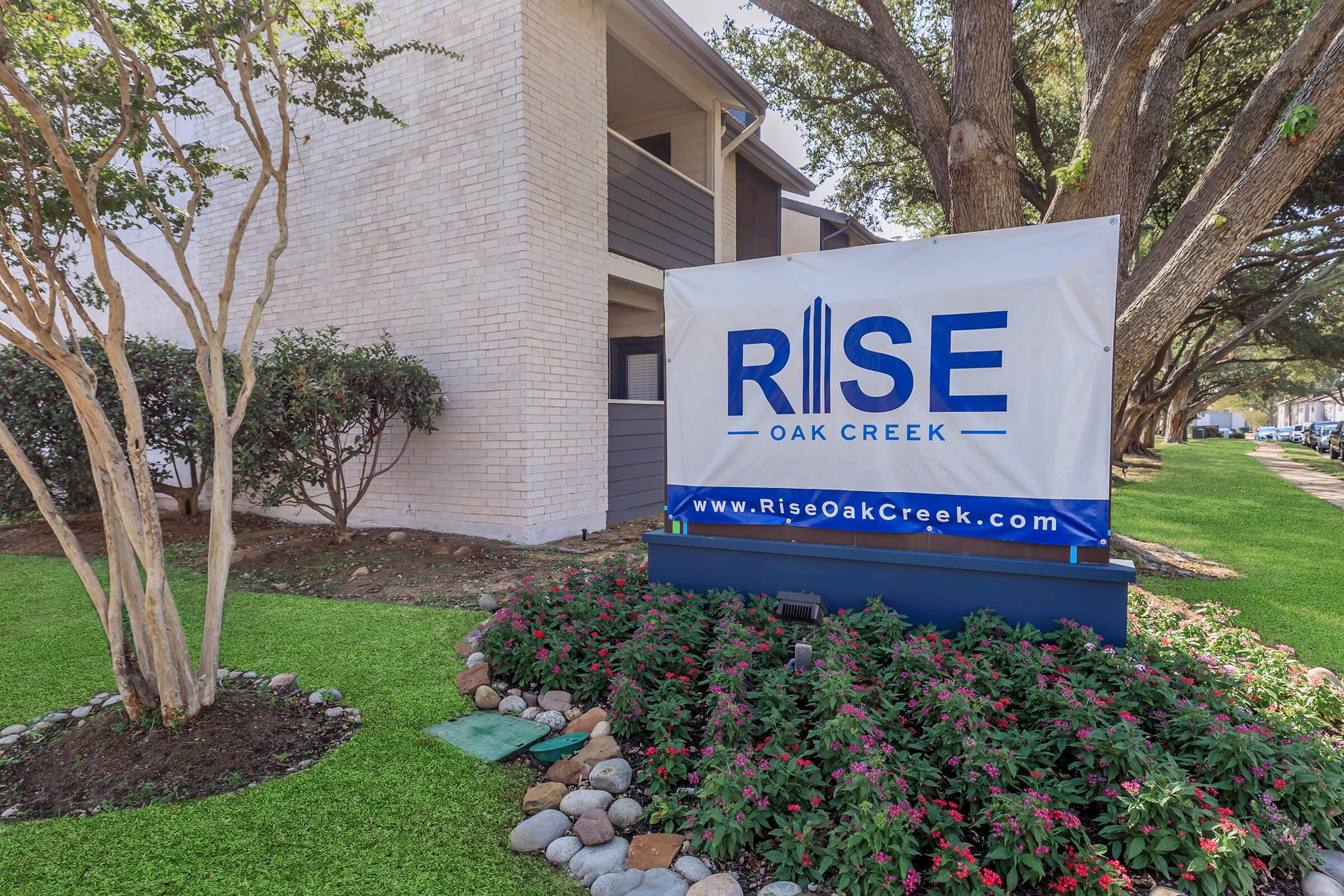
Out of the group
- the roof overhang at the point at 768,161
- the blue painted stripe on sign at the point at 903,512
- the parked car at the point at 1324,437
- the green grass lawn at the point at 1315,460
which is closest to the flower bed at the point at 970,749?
→ the blue painted stripe on sign at the point at 903,512

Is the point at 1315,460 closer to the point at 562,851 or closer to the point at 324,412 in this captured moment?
the point at 324,412

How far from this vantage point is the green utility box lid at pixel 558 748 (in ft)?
9.51

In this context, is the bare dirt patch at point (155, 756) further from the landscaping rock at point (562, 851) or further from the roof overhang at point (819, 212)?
the roof overhang at point (819, 212)

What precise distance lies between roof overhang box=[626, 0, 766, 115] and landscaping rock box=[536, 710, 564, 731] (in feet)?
25.4

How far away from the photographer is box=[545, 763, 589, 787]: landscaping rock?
273 centimetres

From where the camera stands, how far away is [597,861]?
225 centimetres

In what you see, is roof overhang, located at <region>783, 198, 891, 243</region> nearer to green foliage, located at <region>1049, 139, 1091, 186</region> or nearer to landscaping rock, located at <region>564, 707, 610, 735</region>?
green foliage, located at <region>1049, 139, 1091, 186</region>

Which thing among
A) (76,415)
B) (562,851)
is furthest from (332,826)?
(76,415)

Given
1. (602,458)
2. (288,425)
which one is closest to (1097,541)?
(602,458)

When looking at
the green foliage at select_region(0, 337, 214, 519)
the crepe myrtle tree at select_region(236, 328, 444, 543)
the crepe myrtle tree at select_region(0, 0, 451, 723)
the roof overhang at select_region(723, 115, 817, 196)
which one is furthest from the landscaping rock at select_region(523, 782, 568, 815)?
the roof overhang at select_region(723, 115, 817, 196)

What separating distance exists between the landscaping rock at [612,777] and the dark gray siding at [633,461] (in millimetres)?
5602

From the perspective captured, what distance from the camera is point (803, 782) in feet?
7.91

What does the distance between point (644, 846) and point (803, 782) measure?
598 mm

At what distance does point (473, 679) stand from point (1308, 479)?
70.3ft
